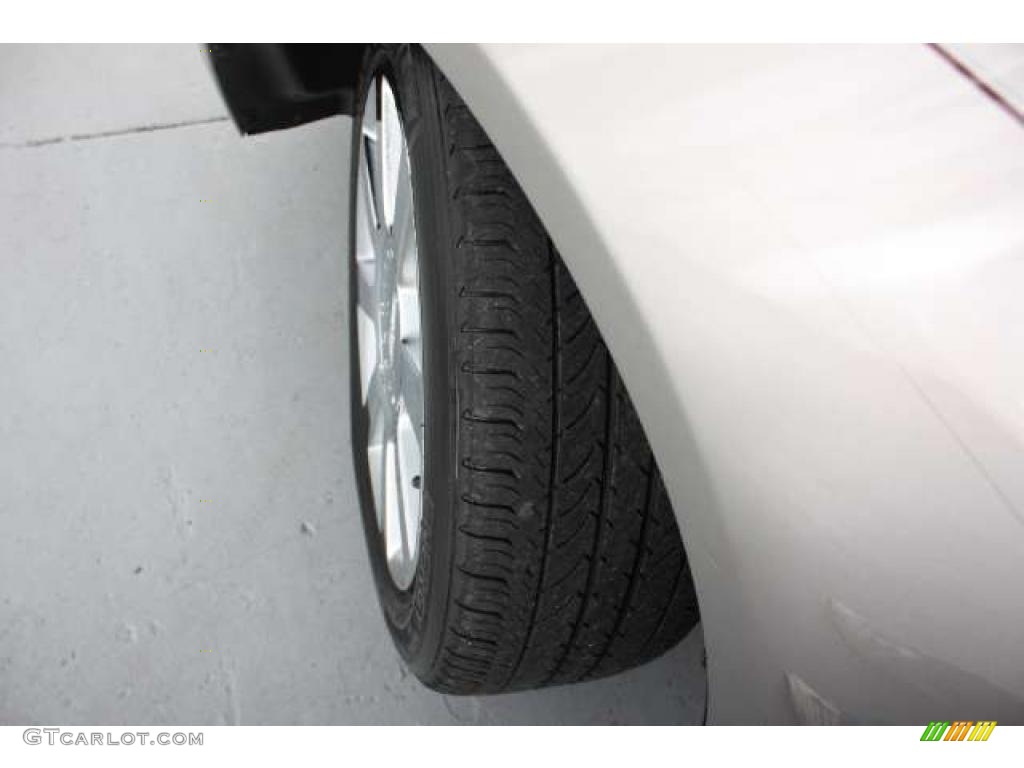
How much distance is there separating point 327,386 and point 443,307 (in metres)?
0.93

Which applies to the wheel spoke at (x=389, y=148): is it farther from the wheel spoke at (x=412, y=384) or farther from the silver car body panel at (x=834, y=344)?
the silver car body panel at (x=834, y=344)

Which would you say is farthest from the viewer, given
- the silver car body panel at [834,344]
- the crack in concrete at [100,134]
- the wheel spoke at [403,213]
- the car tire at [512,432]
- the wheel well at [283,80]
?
Result: the crack in concrete at [100,134]

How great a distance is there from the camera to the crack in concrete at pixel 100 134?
2158mm

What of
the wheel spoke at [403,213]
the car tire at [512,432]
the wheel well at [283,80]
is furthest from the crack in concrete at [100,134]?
the car tire at [512,432]

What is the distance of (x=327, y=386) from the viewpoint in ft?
5.83

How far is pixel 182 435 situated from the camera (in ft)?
5.56

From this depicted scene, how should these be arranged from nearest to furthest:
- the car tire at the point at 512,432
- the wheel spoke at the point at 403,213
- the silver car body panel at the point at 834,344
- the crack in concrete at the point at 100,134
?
the silver car body panel at the point at 834,344 → the car tire at the point at 512,432 → the wheel spoke at the point at 403,213 → the crack in concrete at the point at 100,134

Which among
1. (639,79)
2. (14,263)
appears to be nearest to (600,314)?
(639,79)

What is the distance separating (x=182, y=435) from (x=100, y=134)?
0.90 metres

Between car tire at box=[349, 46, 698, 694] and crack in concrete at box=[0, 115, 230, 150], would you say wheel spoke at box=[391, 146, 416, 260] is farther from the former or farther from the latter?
crack in concrete at box=[0, 115, 230, 150]
